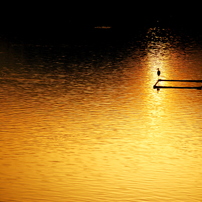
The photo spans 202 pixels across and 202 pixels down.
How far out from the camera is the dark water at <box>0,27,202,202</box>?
13.6 metres

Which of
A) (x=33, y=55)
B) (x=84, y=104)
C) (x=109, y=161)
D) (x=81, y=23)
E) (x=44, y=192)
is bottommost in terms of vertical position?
(x=44, y=192)

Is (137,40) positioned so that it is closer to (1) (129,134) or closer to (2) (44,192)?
(1) (129,134)

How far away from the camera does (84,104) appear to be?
22062 millimetres

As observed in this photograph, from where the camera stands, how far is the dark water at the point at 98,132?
44.5 ft

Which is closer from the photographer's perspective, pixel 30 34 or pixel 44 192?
pixel 44 192

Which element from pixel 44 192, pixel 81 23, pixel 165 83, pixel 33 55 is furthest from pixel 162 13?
pixel 44 192

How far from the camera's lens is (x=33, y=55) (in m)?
36.1

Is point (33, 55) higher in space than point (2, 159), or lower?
higher

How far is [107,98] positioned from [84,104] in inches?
54.6

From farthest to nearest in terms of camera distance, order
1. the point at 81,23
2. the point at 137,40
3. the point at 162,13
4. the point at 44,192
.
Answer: the point at 162,13 < the point at 81,23 < the point at 137,40 < the point at 44,192

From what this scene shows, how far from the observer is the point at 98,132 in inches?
706

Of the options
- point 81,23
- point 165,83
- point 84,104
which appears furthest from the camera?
point 81,23

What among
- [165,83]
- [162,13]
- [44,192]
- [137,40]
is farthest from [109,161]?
[162,13]

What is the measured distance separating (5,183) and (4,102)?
8844mm
